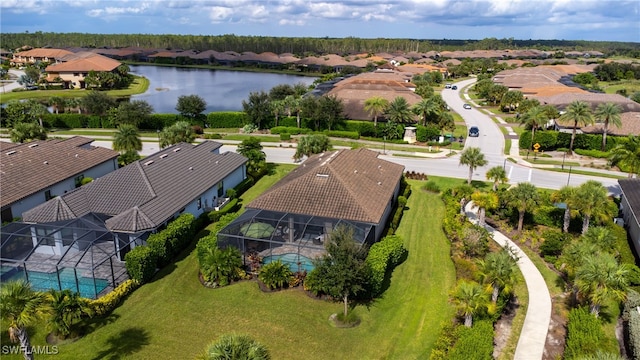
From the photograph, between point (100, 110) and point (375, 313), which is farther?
point (100, 110)

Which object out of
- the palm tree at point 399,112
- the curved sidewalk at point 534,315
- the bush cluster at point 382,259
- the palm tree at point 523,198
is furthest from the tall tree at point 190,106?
the curved sidewalk at point 534,315

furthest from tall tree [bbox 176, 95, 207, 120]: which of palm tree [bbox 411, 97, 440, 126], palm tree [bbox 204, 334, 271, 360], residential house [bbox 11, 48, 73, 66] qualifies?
residential house [bbox 11, 48, 73, 66]

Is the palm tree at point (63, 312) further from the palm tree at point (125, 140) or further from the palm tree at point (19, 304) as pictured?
the palm tree at point (125, 140)

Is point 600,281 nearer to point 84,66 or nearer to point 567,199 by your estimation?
point 567,199

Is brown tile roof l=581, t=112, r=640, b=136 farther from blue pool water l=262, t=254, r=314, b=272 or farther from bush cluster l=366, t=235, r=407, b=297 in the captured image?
blue pool water l=262, t=254, r=314, b=272

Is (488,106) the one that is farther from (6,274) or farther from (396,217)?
(6,274)

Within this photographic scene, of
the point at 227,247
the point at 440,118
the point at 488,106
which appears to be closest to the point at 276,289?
the point at 227,247

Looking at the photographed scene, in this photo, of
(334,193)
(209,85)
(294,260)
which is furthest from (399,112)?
(209,85)
